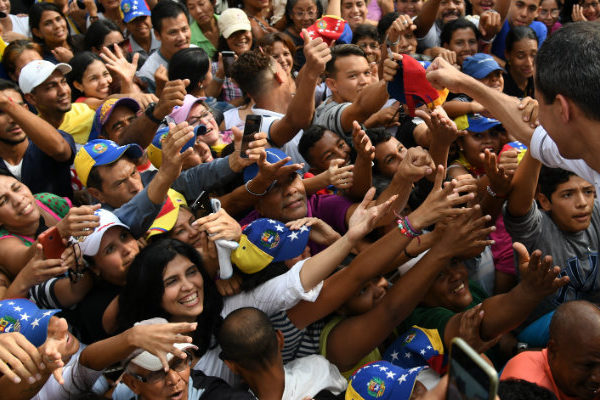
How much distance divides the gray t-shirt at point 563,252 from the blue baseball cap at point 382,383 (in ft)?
3.03

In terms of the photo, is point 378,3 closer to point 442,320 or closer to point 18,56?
point 18,56

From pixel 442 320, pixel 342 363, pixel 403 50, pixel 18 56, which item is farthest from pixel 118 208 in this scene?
pixel 403 50

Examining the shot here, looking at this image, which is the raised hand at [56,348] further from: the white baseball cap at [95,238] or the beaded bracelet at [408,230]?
the beaded bracelet at [408,230]

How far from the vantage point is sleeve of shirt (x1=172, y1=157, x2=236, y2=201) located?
3533mm

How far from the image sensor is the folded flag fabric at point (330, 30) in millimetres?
5441

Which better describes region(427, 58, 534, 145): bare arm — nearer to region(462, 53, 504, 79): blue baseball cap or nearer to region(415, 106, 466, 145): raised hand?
region(415, 106, 466, 145): raised hand

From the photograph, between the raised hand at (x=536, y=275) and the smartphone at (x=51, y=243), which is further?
the smartphone at (x=51, y=243)

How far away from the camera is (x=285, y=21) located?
252 inches

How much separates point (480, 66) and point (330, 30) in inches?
58.6

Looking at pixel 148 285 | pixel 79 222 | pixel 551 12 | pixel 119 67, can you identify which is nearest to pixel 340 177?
pixel 148 285

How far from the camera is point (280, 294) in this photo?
281cm

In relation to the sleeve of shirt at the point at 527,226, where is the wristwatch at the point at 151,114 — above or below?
above

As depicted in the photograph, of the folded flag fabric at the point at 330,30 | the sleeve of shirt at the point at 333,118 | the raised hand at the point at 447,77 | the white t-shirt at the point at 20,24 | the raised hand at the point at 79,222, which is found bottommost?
the white t-shirt at the point at 20,24

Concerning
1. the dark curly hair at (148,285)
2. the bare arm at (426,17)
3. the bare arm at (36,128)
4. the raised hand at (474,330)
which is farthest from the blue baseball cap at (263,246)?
the bare arm at (426,17)
